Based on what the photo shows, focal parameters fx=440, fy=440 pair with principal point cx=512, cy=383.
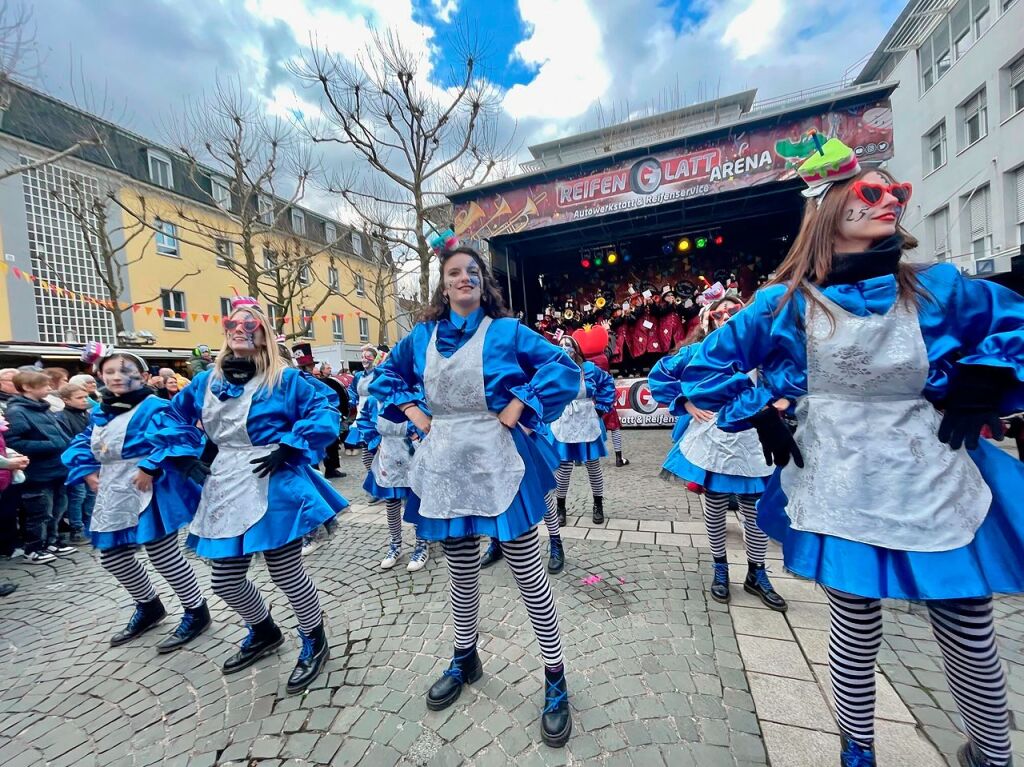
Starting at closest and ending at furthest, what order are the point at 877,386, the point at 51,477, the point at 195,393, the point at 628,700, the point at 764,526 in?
the point at 877,386
the point at 764,526
the point at 628,700
the point at 195,393
the point at 51,477

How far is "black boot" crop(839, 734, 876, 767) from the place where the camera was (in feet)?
4.94

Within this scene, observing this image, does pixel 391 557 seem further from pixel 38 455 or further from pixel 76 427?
pixel 76 427

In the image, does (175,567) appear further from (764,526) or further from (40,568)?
(764,526)

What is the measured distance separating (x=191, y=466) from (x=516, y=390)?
2.14 m

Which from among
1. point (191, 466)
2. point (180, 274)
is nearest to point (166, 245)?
point (180, 274)

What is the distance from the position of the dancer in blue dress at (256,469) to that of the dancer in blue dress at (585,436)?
93.5 inches

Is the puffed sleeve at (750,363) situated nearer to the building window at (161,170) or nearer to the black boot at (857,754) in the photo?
the black boot at (857,754)

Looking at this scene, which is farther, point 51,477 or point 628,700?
point 51,477

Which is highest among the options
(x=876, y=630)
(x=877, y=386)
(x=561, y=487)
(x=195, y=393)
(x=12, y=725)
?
(x=195, y=393)

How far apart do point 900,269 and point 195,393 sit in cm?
352

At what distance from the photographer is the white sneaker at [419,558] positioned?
3.81 metres

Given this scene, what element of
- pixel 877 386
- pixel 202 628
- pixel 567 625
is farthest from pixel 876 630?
pixel 202 628

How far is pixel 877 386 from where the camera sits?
1419mm

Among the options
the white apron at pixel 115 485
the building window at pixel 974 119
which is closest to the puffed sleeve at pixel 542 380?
the white apron at pixel 115 485
